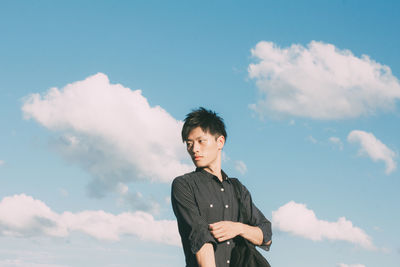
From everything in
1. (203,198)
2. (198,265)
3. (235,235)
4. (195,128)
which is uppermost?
(195,128)

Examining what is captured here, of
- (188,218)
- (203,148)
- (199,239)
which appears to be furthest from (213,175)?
(199,239)

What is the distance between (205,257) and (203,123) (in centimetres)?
146

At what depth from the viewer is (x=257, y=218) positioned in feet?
18.1

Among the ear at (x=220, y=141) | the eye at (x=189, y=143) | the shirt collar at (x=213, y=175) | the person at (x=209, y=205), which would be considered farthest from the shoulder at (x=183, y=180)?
the ear at (x=220, y=141)

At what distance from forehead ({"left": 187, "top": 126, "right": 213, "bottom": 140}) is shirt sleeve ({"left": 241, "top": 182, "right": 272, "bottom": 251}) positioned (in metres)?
0.78

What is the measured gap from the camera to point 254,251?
509 centimetres

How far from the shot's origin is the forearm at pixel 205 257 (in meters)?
4.71

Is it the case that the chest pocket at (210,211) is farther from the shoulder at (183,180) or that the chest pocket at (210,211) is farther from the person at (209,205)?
the shoulder at (183,180)

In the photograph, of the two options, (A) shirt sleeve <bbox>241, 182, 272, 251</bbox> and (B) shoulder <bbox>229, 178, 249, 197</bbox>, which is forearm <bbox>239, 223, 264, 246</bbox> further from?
(B) shoulder <bbox>229, 178, 249, 197</bbox>

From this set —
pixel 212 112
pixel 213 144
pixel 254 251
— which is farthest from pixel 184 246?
pixel 212 112

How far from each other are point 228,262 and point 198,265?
0.40m

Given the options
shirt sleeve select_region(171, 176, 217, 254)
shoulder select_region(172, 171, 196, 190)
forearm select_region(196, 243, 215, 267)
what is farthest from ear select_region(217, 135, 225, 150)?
forearm select_region(196, 243, 215, 267)

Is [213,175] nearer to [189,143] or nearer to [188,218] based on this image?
[189,143]

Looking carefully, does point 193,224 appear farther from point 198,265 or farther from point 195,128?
point 195,128
